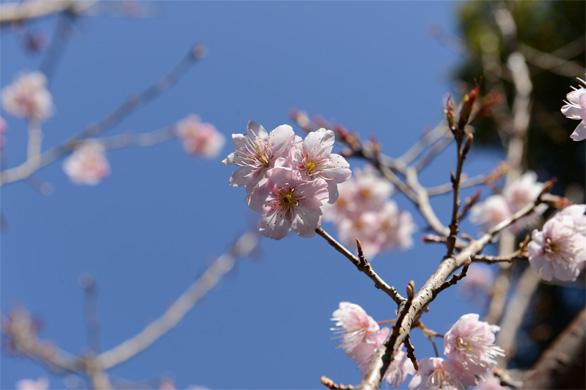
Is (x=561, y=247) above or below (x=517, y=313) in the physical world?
below

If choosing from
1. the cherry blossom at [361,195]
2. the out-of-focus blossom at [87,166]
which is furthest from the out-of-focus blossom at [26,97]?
the cherry blossom at [361,195]

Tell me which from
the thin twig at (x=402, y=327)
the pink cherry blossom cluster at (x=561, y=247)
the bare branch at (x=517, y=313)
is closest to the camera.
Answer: the thin twig at (x=402, y=327)

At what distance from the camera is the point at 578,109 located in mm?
712

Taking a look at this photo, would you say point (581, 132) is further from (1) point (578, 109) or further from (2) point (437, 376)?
(2) point (437, 376)

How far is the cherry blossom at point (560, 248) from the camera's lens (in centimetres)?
93

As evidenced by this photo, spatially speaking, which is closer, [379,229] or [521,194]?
[521,194]

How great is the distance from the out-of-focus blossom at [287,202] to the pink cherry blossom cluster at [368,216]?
1495mm

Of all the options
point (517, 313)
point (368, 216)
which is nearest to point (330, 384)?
point (368, 216)

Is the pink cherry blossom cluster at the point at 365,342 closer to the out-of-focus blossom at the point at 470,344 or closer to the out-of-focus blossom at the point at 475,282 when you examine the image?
the out-of-focus blossom at the point at 470,344

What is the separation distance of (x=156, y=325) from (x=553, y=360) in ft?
7.86

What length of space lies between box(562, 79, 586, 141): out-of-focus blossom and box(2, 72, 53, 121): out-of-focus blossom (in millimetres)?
4128

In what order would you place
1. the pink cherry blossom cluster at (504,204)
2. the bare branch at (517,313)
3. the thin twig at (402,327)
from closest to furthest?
the thin twig at (402,327)
the pink cherry blossom cluster at (504,204)
the bare branch at (517,313)

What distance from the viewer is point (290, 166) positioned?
2.47 feet

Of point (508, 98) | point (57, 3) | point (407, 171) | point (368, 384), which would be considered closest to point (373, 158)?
point (407, 171)
